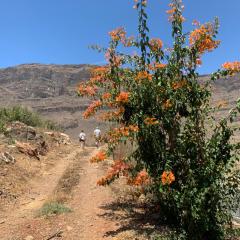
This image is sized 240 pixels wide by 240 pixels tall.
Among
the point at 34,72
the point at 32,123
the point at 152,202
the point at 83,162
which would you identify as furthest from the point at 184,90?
the point at 34,72

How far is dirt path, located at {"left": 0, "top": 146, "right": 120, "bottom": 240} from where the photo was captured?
10.9m

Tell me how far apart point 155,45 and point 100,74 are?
195cm

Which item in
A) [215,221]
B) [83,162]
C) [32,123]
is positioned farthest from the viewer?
[32,123]

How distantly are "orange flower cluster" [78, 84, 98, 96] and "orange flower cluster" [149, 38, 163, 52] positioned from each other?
223cm

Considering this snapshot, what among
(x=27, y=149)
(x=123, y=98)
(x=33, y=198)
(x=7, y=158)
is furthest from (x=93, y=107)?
(x=27, y=149)

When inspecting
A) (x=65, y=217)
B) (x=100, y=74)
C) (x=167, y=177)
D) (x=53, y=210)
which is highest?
(x=100, y=74)

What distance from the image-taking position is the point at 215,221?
32.9 feet

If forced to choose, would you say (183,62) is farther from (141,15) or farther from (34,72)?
(34,72)

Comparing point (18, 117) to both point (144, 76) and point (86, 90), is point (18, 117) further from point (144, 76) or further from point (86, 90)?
point (144, 76)

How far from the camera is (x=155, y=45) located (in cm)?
1068

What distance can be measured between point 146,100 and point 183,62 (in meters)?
1.23

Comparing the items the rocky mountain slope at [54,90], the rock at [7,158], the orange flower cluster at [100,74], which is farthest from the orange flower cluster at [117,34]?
the rocky mountain slope at [54,90]

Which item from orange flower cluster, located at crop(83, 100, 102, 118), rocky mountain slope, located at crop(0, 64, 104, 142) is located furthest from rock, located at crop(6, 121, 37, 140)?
rocky mountain slope, located at crop(0, 64, 104, 142)

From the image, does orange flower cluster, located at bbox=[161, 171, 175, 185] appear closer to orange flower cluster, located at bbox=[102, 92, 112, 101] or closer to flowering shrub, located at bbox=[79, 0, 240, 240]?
flowering shrub, located at bbox=[79, 0, 240, 240]
